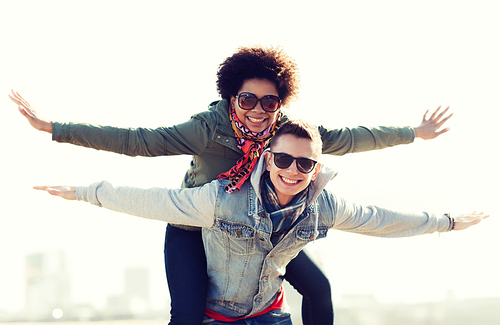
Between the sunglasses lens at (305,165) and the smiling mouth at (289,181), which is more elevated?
the sunglasses lens at (305,165)

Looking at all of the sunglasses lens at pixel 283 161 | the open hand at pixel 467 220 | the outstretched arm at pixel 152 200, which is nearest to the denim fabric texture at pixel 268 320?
the outstretched arm at pixel 152 200

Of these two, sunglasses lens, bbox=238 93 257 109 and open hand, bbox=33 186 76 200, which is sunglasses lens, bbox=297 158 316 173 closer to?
sunglasses lens, bbox=238 93 257 109

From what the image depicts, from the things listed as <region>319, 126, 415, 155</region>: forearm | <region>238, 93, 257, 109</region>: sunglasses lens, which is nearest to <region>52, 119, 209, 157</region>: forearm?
<region>238, 93, 257, 109</region>: sunglasses lens

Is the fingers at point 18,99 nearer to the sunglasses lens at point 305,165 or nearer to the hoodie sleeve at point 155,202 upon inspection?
the hoodie sleeve at point 155,202

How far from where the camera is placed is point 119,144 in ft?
13.8

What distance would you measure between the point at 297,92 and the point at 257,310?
77.3 inches

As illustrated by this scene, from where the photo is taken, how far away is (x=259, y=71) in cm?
453

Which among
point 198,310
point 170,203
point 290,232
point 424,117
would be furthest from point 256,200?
point 424,117

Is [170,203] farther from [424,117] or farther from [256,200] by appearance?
[424,117]

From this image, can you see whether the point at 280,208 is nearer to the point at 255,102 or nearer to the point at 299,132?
the point at 299,132


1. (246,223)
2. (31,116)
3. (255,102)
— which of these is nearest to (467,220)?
(246,223)

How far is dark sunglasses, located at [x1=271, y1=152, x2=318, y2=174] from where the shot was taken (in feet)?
13.0

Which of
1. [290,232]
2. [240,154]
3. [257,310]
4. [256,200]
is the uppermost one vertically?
[240,154]

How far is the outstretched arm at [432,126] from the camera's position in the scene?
5289 mm
